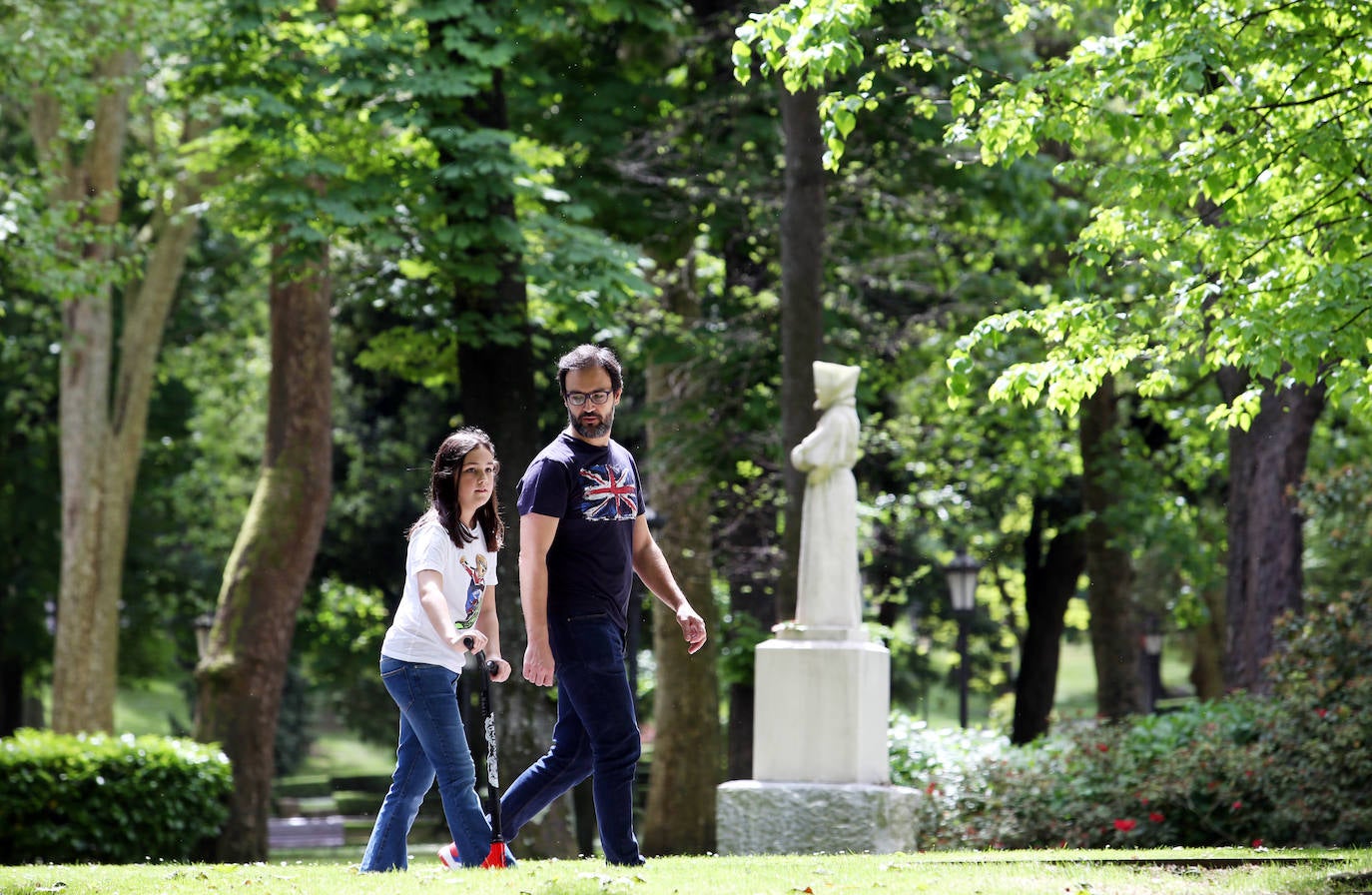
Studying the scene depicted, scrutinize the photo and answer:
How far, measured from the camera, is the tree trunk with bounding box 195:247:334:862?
1794 cm

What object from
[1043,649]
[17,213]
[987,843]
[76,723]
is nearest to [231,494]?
[76,723]

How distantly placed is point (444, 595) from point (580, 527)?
25.7 inches

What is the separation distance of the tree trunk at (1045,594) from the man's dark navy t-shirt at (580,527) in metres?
20.6

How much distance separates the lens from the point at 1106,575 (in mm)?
22953

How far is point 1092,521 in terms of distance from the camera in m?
22.5

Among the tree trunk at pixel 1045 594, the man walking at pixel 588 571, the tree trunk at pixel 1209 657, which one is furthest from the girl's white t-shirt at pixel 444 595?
the tree trunk at pixel 1209 657

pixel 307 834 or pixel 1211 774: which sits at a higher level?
pixel 1211 774

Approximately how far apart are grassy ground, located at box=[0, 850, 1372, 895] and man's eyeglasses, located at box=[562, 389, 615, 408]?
1.86m

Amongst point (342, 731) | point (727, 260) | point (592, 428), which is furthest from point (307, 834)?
point (342, 731)

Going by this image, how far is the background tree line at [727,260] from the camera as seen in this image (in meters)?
8.74

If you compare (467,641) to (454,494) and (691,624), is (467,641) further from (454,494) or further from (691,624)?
(691,624)

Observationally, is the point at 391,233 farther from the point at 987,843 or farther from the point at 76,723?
the point at 76,723

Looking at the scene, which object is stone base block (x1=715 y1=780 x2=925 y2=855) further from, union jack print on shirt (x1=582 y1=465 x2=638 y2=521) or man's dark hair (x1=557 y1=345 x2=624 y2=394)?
man's dark hair (x1=557 y1=345 x2=624 y2=394)

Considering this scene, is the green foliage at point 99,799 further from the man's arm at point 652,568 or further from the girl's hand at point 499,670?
the man's arm at point 652,568
